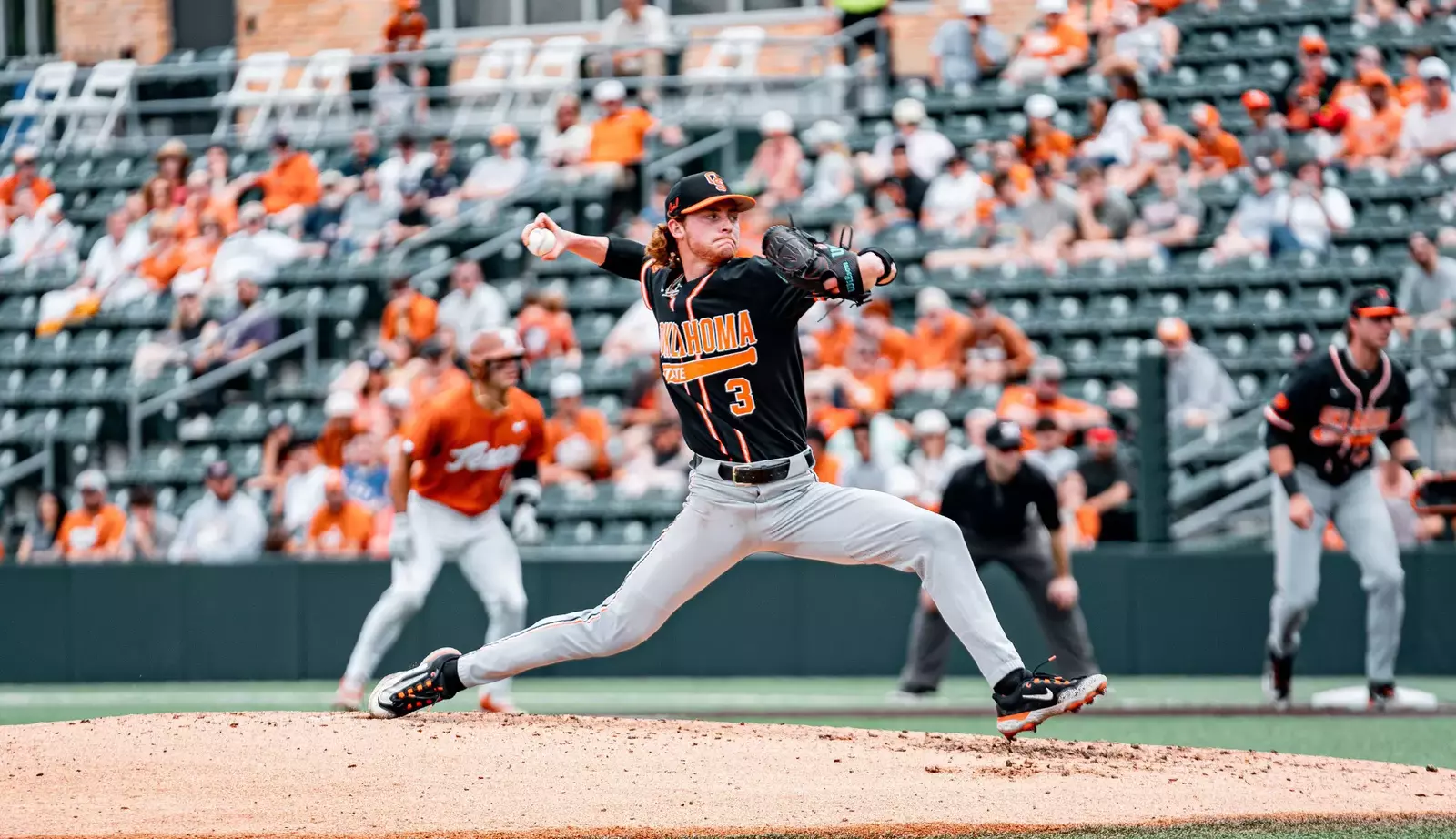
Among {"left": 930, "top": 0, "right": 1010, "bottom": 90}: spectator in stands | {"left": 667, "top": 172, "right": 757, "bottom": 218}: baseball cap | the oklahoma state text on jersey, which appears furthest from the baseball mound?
{"left": 930, "top": 0, "right": 1010, "bottom": 90}: spectator in stands

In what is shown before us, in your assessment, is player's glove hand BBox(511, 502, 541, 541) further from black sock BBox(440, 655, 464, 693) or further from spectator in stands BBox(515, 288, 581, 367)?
spectator in stands BBox(515, 288, 581, 367)

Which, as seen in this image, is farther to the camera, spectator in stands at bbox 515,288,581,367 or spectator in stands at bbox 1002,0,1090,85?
spectator in stands at bbox 1002,0,1090,85

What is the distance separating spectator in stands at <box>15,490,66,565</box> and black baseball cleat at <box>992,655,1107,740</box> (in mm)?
9723

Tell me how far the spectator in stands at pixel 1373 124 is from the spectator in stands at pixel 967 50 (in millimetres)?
3430

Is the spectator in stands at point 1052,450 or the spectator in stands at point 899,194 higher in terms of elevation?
the spectator in stands at point 899,194

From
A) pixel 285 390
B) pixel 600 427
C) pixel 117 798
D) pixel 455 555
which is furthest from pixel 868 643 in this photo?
pixel 117 798

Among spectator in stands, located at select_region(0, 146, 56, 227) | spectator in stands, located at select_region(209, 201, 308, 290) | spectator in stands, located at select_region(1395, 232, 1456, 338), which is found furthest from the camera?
spectator in stands, located at select_region(0, 146, 56, 227)

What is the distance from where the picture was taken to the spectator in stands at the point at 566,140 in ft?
56.6

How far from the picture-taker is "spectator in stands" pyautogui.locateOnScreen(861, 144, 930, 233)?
15.6 meters

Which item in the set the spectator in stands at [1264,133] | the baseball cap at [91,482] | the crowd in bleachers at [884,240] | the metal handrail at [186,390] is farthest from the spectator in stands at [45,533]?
the spectator in stands at [1264,133]

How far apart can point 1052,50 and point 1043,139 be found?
1.47 metres

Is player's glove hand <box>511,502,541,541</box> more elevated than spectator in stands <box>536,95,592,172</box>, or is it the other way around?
spectator in stands <box>536,95,592,172</box>

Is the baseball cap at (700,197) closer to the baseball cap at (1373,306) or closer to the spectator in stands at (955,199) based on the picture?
the baseball cap at (1373,306)

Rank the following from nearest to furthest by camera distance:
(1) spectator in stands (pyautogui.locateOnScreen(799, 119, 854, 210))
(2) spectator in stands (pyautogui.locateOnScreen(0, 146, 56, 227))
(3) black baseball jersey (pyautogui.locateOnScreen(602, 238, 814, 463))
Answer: (3) black baseball jersey (pyautogui.locateOnScreen(602, 238, 814, 463)) < (1) spectator in stands (pyautogui.locateOnScreen(799, 119, 854, 210)) < (2) spectator in stands (pyautogui.locateOnScreen(0, 146, 56, 227))
